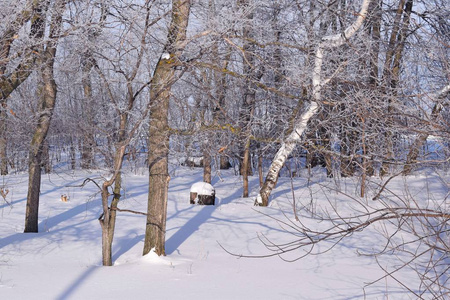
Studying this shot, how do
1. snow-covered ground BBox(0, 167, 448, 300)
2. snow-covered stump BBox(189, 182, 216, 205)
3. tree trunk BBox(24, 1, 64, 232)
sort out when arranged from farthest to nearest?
snow-covered stump BBox(189, 182, 216, 205) → tree trunk BBox(24, 1, 64, 232) → snow-covered ground BBox(0, 167, 448, 300)

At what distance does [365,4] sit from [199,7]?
3083 mm

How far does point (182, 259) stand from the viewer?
25.7 feet

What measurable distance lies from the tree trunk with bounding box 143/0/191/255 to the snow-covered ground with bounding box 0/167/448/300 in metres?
0.48

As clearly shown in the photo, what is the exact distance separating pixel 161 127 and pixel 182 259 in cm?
212

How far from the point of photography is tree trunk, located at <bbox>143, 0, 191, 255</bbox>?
758 centimetres

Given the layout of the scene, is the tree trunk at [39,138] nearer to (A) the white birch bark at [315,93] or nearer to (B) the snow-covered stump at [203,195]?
(B) the snow-covered stump at [203,195]

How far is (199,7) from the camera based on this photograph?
339 inches

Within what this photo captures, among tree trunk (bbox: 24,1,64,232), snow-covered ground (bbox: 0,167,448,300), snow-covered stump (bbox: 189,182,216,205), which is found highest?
tree trunk (bbox: 24,1,64,232)

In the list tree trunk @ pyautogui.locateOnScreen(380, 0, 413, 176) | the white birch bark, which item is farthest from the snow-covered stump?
tree trunk @ pyautogui.locateOnScreen(380, 0, 413, 176)

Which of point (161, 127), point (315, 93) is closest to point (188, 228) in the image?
point (161, 127)

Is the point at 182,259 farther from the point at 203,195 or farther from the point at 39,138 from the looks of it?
the point at 203,195

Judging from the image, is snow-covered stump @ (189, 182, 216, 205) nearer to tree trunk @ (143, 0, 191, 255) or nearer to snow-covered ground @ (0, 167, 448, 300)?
snow-covered ground @ (0, 167, 448, 300)

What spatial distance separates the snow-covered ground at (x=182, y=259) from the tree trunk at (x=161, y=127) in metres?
0.48

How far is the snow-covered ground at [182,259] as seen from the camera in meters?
6.16
